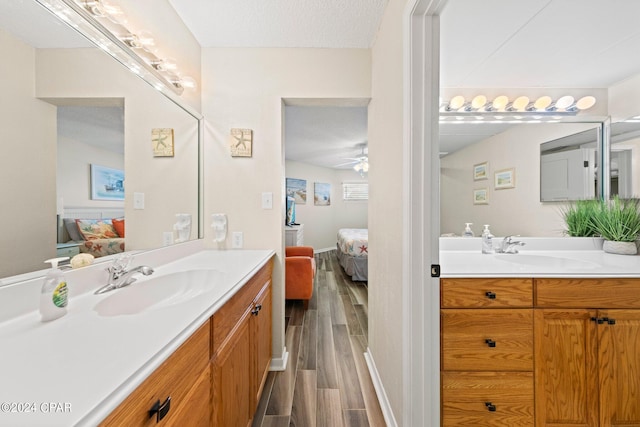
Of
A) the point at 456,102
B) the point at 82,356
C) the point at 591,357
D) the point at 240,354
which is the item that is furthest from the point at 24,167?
the point at 591,357

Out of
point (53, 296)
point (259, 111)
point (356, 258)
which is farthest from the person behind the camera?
point (356, 258)

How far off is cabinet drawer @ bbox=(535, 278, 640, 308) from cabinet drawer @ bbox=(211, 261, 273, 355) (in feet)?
5.00

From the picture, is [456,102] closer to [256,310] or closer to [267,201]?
[267,201]

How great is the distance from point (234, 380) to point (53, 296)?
739 mm

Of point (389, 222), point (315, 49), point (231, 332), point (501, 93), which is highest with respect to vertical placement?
point (315, 49)

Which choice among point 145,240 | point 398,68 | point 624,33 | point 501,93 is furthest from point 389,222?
point 624,33

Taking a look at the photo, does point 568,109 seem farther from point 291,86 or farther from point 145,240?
point 145,240

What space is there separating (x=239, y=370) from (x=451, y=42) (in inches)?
89.4

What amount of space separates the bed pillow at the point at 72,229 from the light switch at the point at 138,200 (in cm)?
32

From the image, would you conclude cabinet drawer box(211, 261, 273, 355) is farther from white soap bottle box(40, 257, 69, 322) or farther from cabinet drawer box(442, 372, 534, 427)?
cabinet drawer box(442, 372, 534, 427)

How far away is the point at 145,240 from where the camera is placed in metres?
1.36

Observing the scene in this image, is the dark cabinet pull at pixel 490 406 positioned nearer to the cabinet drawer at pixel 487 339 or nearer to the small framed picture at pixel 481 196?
the cabinet drawer at pixel 487 339

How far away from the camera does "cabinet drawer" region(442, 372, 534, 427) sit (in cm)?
125

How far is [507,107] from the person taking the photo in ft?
6.47
